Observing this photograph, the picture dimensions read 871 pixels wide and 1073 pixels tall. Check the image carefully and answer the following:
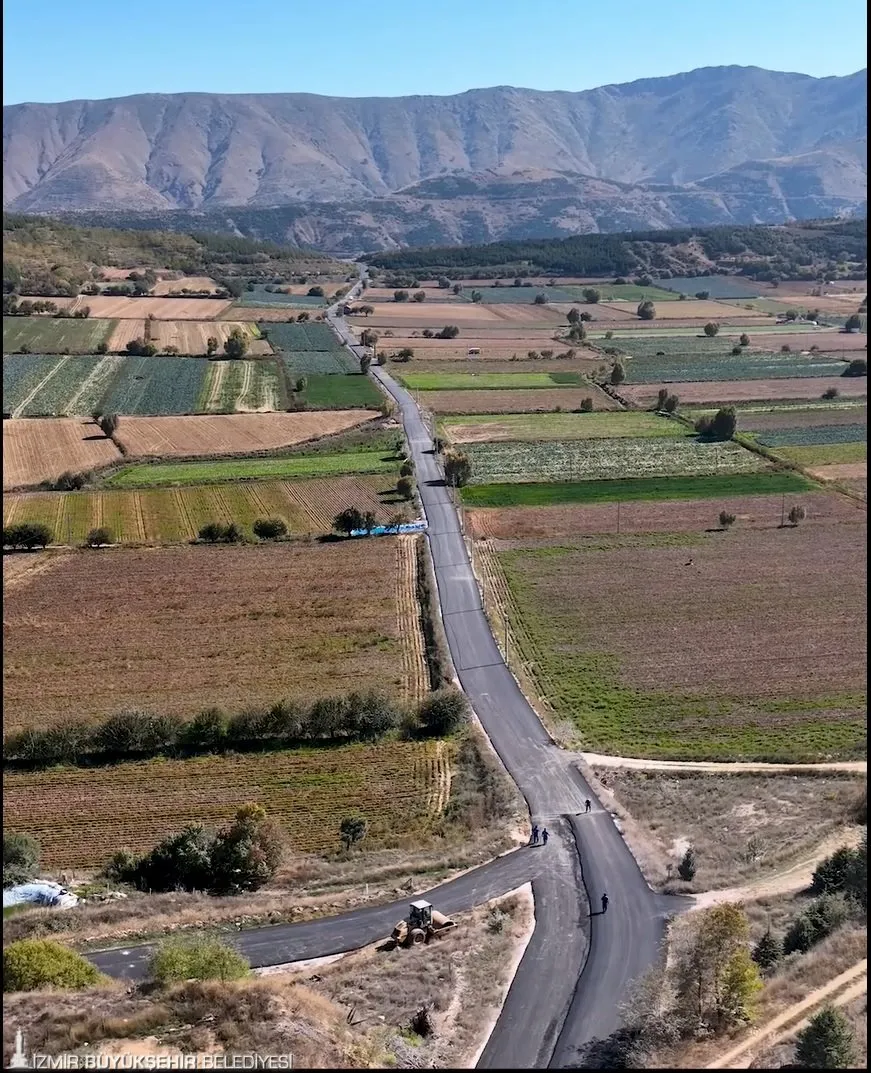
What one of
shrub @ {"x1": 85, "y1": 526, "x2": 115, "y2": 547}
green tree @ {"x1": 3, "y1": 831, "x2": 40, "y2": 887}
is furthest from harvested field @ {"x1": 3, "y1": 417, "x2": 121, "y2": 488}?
green tree @ {"x1": 3, "y1": 831, "x2": 40, "y2": 887}

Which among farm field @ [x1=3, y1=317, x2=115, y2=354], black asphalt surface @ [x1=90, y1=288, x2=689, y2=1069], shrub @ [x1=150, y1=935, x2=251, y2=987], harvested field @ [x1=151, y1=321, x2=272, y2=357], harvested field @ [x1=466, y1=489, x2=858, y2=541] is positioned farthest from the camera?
harvested field @ [x1=151, y1=321, x2=272, y2=357]

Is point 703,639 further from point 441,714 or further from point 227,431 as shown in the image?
point 227,431

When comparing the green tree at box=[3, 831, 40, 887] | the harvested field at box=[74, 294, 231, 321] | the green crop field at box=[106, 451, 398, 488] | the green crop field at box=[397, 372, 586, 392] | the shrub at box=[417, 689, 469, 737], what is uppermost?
the harvested field at box=[74, 294, 231, 321]

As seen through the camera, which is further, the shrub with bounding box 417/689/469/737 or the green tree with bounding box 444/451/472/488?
the green tree with bounding box 444/451/472/488

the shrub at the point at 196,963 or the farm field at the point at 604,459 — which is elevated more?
the farm field at the point at 604,459

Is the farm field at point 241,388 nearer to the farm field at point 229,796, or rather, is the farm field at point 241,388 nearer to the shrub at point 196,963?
the farm field at point 229,796

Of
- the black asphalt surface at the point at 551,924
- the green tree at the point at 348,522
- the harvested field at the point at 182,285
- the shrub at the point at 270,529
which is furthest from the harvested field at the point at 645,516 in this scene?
the harvested field at the point at 182,285

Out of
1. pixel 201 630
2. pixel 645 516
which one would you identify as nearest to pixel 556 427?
pixel 645 516

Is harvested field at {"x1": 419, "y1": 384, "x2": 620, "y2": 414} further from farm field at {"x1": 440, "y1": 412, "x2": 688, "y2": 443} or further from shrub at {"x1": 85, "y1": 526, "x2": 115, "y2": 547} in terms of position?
shrub at {"x1": 85, "y1": 526, "x2": 115, "y2": 547}
